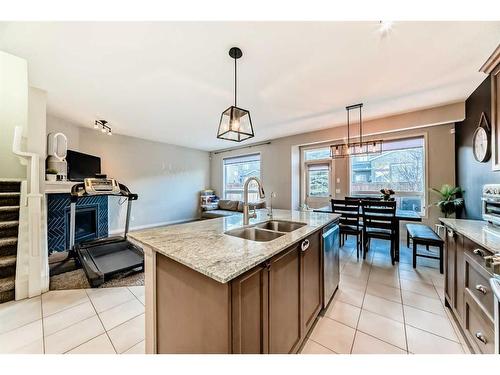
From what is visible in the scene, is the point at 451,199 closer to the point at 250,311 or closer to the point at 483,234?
the point at 483,234

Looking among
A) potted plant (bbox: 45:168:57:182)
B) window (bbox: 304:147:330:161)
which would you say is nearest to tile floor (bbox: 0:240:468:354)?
potted plant (bbox: 45:168:57:182)

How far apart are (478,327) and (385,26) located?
2.39 metres

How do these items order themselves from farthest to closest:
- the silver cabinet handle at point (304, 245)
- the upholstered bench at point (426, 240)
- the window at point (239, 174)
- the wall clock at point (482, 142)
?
the window at point (239, 174) → the upholstered bench at point (426, 240) → the wall clock at point (482, 142) → the silver cabinet handle at point (304, 245)

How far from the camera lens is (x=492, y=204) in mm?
1677

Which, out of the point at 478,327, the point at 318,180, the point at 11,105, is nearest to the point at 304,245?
the point at 478,327

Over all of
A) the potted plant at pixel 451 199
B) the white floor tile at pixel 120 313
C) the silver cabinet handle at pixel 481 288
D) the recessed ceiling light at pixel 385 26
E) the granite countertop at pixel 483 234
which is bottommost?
the white floor tile at pixel 120 313

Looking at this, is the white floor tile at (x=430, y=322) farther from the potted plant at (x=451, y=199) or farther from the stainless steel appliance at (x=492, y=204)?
the potted plant at (x=451, y=199)

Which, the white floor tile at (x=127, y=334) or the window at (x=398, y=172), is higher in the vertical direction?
the window at (x=398, y=172)

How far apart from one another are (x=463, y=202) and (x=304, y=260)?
142 inches

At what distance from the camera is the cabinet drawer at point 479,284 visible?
3.80 ft

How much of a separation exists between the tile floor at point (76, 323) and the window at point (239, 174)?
4.55 m

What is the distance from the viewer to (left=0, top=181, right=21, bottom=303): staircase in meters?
2.06

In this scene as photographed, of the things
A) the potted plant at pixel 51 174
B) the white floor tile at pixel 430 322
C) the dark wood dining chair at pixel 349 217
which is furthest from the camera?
the dark wood dining chair at pixel 349 217

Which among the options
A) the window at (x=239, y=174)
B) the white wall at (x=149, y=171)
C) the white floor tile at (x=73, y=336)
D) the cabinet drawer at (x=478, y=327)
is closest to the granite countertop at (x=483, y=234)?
the cabinet drawer at (x=478, y=327)
